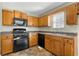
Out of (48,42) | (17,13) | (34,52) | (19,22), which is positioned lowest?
(34,52)

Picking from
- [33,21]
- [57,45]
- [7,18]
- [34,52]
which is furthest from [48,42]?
[7,18]

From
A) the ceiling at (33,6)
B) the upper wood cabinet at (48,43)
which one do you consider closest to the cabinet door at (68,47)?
the upper wood cabinet at (48,43)

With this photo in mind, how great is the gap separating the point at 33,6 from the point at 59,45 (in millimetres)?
604

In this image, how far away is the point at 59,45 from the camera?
1101 millimetres

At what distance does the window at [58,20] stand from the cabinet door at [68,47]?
0.67ft

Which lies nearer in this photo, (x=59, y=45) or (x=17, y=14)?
(x=17, y=14)

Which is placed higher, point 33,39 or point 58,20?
point 58,20

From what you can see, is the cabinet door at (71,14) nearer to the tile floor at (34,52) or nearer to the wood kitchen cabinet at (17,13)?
the tile floor at (34,52)

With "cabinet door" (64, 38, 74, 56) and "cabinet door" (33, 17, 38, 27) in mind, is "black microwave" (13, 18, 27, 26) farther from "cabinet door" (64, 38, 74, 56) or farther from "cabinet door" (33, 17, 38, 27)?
"cabinet door" (64, 38, 74, 56)

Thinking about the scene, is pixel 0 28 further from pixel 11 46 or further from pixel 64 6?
pixel 64 6

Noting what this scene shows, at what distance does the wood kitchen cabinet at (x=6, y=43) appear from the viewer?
1.01m

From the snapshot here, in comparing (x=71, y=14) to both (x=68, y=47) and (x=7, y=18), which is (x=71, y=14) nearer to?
(x=68, y=47)

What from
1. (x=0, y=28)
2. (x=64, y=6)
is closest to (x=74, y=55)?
(x=64, y=6)

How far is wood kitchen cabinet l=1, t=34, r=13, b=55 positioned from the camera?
101cm
